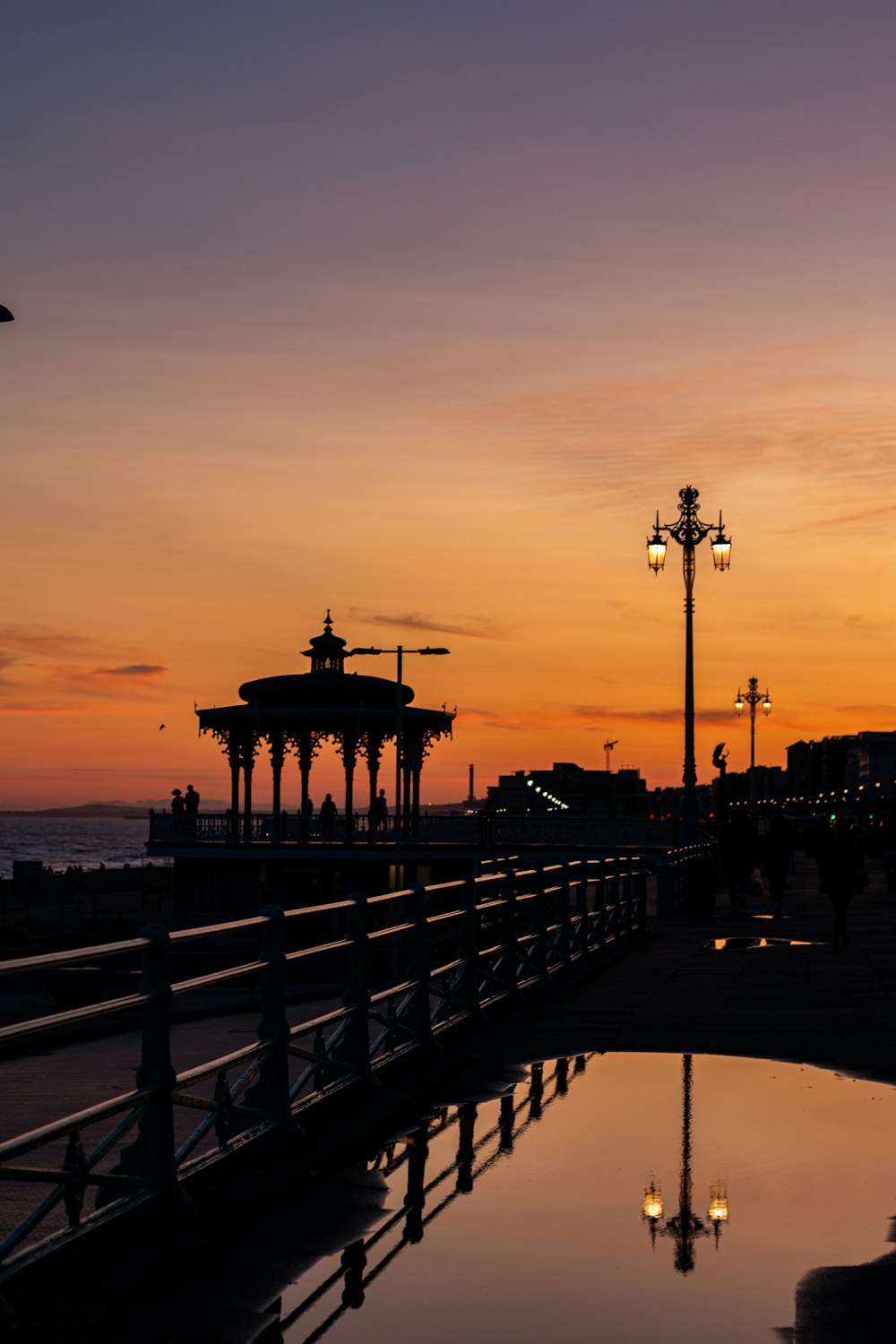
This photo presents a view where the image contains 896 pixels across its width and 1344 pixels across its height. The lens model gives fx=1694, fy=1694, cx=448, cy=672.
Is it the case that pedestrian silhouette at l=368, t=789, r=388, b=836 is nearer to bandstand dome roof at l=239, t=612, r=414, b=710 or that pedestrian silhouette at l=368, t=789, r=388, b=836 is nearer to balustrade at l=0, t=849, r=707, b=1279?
bandstand dome roof at l=239, t=612, r=414, b=710

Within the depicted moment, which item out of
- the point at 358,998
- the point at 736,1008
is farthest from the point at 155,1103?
the point at 736,1008

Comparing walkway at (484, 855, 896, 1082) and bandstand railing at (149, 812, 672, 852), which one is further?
bandstand railing at (149, 812, 672, 852)

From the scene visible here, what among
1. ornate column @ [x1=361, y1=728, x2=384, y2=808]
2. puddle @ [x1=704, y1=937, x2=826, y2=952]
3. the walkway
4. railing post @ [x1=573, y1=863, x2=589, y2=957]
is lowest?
puddle @ [x1=704, y1=937, x2=826, y2=952]

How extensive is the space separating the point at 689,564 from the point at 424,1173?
26543mm

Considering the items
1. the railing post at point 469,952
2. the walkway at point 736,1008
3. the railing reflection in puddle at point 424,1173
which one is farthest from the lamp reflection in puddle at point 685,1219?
the railing post at point 469,952

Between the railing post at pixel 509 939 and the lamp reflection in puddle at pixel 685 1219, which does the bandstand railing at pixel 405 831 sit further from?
the lamp reflection in puddle at pixel 685 1219

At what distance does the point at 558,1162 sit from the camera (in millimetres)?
8570

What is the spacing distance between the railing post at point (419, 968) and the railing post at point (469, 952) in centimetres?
180

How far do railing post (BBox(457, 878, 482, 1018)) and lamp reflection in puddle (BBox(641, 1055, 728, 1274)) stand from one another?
5335 millimetres

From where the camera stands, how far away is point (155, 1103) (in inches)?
269

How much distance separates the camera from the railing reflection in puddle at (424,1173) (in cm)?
601

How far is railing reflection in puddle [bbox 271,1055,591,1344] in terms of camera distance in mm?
6012

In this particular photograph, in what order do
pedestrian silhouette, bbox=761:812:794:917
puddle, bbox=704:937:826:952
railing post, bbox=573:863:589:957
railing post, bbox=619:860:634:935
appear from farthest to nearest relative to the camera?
pedestrian silhouette, bbox=761:812:794:917 < railing post, bbox=619:860:634:935 < puddle, bbox=704:937:826:952 < railing post, bbox=573:863:589:957

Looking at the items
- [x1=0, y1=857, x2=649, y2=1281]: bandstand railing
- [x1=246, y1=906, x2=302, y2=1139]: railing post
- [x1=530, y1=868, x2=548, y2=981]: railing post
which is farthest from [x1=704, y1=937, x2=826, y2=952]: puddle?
[x1=246, y1=906, x2=302, y2=1139]: railing post
